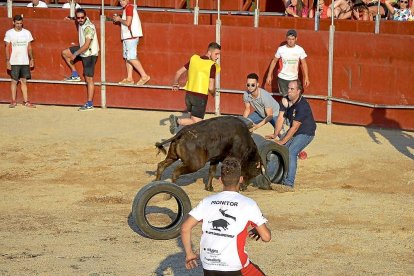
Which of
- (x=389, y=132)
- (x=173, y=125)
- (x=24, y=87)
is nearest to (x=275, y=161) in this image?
(x=173, y=125)

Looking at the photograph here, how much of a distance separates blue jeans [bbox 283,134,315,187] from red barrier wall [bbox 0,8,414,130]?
481 cm

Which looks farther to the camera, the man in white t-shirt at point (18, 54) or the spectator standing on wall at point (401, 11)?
the man in white t-shirt at point (18, 54)

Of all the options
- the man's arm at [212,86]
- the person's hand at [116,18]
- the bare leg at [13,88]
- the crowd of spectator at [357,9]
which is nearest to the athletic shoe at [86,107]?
the bare leg at [13,88]

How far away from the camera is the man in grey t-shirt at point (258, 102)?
14.6m

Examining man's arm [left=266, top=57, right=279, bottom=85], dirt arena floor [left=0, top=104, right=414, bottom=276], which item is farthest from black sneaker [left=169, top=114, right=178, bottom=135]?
man's arm [left=266, top=57, right=279, bottom=85]

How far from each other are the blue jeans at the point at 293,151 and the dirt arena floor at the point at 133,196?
0.20 metres

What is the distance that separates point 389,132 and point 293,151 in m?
4.79

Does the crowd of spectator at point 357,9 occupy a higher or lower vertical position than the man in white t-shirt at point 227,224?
higher

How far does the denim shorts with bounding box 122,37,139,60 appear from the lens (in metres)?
19.9

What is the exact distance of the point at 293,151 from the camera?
13727 mm

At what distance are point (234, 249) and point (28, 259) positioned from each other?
12.1ft

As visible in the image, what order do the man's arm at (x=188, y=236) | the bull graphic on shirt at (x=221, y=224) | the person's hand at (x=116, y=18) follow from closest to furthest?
the bull graphic on shirt at (x=221, y=224), the man's arm at (x=188, y=236), the person's hand at (x=116, y=18)

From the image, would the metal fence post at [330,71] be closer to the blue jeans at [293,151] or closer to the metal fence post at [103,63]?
the metal fence post at [103,63]

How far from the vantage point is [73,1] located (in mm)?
21141
